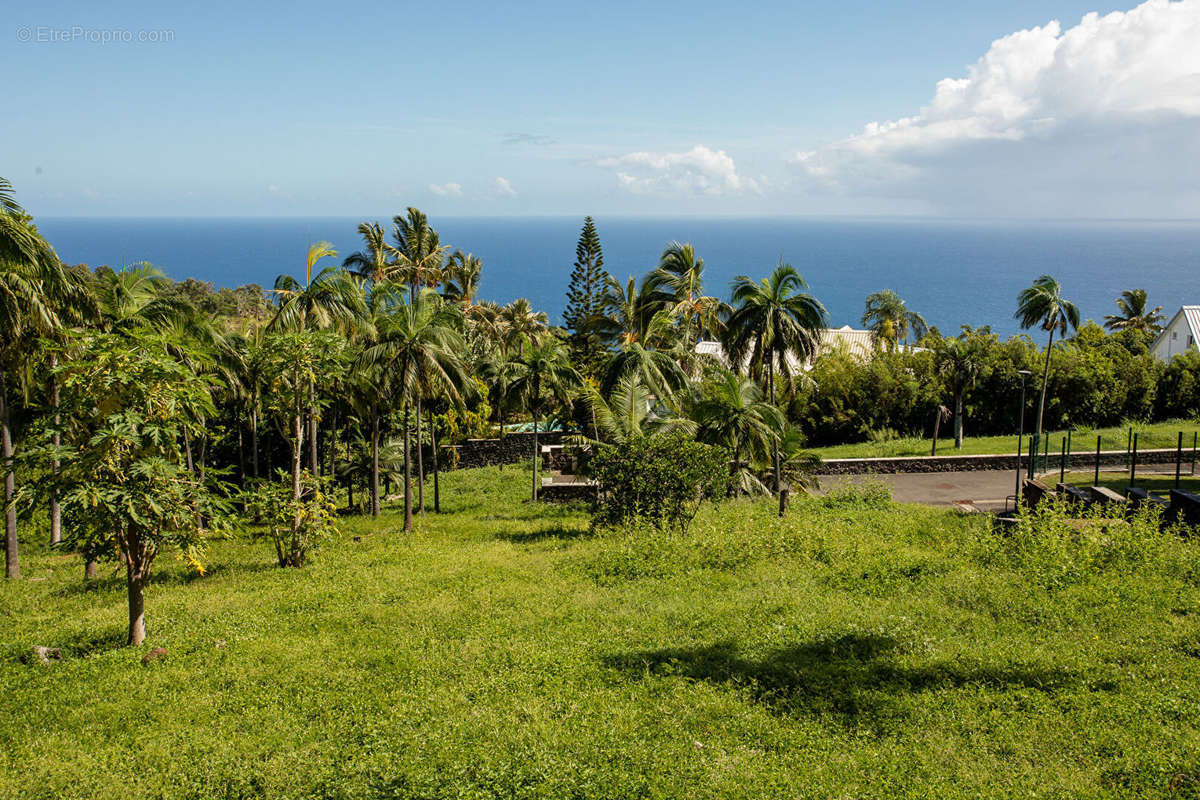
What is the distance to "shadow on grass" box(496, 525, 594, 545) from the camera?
17.3 m

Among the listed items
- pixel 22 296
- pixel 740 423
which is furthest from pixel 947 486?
pixel 22 296

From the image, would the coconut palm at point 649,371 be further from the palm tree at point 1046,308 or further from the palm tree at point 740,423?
the palm tree at point 1046,308

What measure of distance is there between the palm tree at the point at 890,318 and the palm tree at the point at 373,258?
2683 cm

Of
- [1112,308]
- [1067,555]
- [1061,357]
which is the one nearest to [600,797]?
[1067,555]

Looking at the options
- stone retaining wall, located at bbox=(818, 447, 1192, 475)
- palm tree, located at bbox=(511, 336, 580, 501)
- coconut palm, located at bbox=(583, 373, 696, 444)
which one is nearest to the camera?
coconut palm, located at bbox=(583, 373, 696, 444)

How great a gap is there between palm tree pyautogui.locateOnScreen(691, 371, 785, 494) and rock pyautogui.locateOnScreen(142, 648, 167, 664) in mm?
12501

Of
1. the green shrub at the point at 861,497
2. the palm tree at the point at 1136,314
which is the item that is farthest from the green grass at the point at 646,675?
the palm tree at the point at 1136,314

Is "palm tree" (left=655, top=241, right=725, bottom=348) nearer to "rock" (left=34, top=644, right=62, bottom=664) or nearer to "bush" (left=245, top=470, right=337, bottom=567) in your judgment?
"bush" (left=245, top=470, right=337, bottom=567)

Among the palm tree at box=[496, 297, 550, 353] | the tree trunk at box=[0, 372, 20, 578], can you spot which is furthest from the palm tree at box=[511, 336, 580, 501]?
the palm tree at box=[496, 297, 550, 353]

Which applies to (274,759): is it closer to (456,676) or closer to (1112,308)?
(456,676)

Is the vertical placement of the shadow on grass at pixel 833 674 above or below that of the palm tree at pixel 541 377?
below

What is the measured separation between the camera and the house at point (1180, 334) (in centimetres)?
4419

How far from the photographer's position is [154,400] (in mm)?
9188

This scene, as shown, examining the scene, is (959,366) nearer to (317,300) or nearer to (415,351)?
(415,351)
